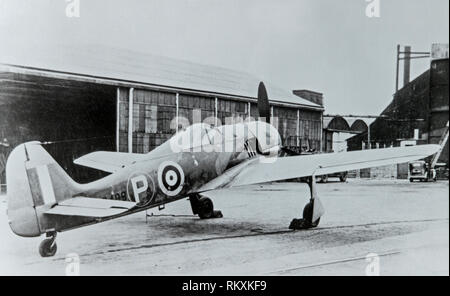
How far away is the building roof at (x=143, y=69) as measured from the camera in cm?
664

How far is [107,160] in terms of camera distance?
22.6ft

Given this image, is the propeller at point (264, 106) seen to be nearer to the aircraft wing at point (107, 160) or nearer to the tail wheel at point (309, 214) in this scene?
the tail wheel at point (309, 214)

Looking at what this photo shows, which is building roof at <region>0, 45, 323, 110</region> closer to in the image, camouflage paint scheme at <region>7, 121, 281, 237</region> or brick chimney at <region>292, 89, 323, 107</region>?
brick chimney at <region>292, 89, 323, 107</region>

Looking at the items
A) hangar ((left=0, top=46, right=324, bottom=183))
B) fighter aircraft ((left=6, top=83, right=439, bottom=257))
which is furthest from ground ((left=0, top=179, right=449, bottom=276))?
hangar ((left=0, top=46, right=324, bottom=183))

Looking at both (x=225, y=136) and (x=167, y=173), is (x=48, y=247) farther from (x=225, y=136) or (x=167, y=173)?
(x=225, y=136)

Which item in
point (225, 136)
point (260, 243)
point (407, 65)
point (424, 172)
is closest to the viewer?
point (407, 65)

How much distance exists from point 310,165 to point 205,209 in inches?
84.5

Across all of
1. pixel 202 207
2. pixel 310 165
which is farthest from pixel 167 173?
pixel 310 165

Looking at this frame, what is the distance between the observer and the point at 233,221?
769 cm

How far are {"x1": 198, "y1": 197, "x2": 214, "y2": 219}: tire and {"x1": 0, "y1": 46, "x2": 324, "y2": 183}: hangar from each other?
4.73 ft

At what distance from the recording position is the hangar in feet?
21.7
